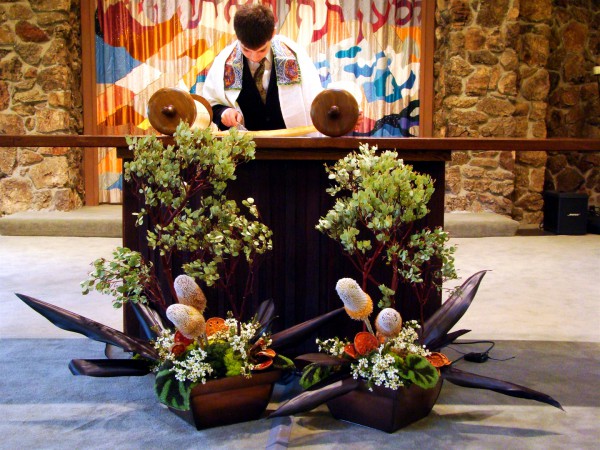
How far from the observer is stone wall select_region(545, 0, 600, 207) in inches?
284

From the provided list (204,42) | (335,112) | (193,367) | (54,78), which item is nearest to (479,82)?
(204,42)

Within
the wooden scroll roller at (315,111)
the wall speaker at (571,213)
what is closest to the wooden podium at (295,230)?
the wooden scroll roller at (315,111)

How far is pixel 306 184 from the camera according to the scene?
2643 millimetres

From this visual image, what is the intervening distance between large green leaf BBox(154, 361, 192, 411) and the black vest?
1887 millimetres

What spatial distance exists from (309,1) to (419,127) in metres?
1.59

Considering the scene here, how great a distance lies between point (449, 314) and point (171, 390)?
3.08ft

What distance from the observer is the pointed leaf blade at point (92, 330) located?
7.54 ft

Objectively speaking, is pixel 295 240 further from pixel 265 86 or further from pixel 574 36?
pixel 574 36

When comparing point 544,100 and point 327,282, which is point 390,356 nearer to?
point 327,282

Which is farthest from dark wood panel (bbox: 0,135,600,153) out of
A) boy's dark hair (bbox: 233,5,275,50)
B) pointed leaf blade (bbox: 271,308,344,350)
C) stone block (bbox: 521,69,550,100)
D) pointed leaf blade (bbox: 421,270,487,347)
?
stone block (bbox: 521,69,550,100)

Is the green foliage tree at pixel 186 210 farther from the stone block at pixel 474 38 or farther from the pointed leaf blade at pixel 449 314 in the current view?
the stone block at pixel 474 38

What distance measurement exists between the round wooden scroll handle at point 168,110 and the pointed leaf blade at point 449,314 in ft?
3.63

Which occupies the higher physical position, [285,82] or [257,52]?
[257,52]

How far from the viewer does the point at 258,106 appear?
3.75 meters
